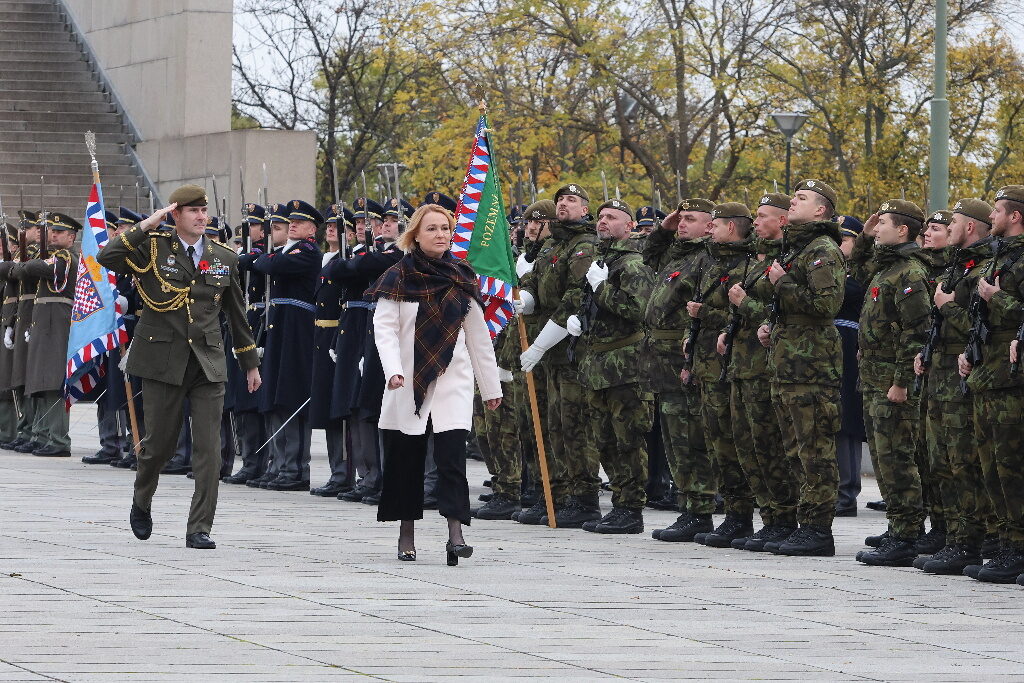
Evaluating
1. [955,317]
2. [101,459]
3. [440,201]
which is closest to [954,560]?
[955,317]

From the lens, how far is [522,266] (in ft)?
43.6

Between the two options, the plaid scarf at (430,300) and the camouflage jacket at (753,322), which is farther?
the camouflage jacket at (753,322)

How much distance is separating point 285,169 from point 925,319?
19241 millimetres

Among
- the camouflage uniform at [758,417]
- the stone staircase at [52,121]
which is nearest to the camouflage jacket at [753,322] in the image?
the camouflage uniform at [758,417]

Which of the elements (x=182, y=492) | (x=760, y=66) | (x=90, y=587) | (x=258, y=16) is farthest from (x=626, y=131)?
(x=90, y=587)

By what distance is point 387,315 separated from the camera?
10453 mm

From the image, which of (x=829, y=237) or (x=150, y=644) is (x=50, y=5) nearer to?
(x=829, y=237)

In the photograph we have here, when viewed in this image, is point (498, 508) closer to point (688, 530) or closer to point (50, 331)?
point (688, 530)

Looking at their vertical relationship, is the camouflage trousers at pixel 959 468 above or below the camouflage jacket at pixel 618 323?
below

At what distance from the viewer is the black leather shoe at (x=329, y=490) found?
14995mm

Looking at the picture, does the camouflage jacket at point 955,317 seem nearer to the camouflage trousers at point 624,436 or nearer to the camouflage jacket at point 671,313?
the camouflage jacket at point 671,313

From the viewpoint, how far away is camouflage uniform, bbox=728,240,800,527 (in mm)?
11352

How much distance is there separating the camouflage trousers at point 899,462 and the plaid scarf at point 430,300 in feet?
8.61

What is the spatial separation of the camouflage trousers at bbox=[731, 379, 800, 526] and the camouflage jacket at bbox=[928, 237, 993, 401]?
116cm
